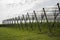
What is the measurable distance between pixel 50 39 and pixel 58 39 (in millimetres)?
452

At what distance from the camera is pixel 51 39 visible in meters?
11.2

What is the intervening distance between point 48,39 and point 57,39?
0.50 m

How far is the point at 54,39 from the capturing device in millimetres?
11172

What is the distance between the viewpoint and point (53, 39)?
1122 cm

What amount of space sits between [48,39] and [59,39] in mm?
611

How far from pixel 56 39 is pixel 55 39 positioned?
6cm

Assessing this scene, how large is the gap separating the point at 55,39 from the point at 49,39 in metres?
0.33

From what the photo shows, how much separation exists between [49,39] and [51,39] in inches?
4.4

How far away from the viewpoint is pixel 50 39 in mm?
11273

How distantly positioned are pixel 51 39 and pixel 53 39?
0.37ft

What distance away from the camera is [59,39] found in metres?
11.1

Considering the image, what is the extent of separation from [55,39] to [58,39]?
0.17m

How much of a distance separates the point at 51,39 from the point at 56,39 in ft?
0.92

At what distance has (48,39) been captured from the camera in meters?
11.2
